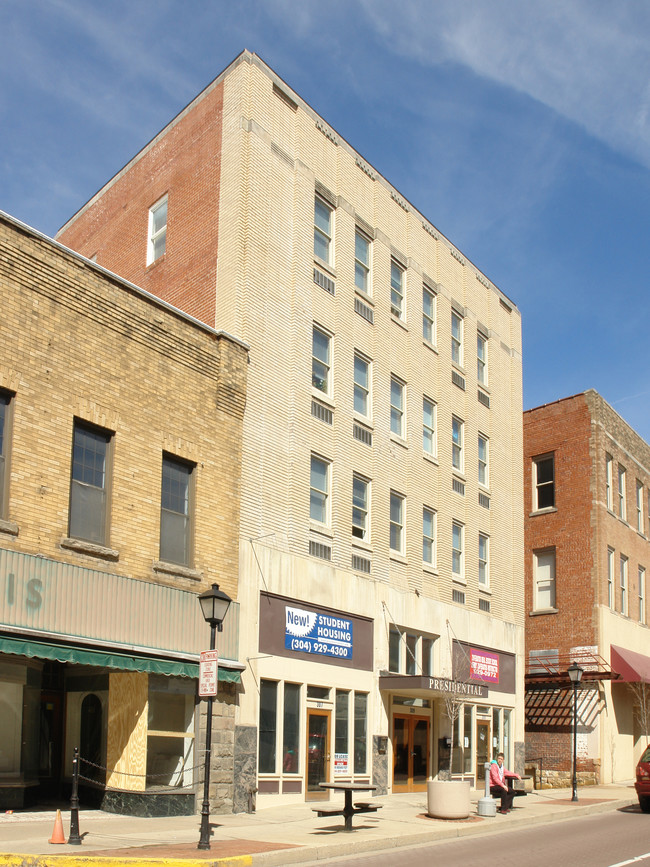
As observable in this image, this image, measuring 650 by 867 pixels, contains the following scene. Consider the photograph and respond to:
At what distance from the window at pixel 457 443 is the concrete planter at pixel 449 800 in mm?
13156

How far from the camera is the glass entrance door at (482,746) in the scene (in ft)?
99.0

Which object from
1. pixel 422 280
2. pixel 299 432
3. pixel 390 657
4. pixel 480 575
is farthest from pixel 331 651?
pixel 422 280

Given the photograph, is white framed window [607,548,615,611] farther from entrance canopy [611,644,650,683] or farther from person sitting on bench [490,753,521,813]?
person sitting on bench [490,753,521,813]

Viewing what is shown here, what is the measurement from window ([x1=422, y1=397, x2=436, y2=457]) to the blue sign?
745cm

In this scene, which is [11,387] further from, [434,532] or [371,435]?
[434,532]

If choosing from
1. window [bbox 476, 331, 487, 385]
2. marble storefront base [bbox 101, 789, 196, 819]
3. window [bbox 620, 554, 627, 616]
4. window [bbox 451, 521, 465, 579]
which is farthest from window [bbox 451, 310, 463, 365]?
marble storefront base [bbox 101, 789, 196, 819]

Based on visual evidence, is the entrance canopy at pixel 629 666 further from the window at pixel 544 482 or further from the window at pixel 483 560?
the window at pixel 483 560

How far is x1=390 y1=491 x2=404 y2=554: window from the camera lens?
1096 inches

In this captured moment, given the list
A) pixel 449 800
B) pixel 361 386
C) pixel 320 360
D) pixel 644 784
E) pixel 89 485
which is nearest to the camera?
pixel 89 485

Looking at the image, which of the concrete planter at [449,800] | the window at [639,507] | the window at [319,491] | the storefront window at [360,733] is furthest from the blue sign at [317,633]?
the window at [639,507]

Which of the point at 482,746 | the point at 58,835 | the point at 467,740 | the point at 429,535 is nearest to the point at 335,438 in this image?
the point at 429,535

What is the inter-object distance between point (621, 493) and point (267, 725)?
24228mm

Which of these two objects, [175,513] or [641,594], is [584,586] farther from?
[175,513]

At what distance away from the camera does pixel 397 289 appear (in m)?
30.2
